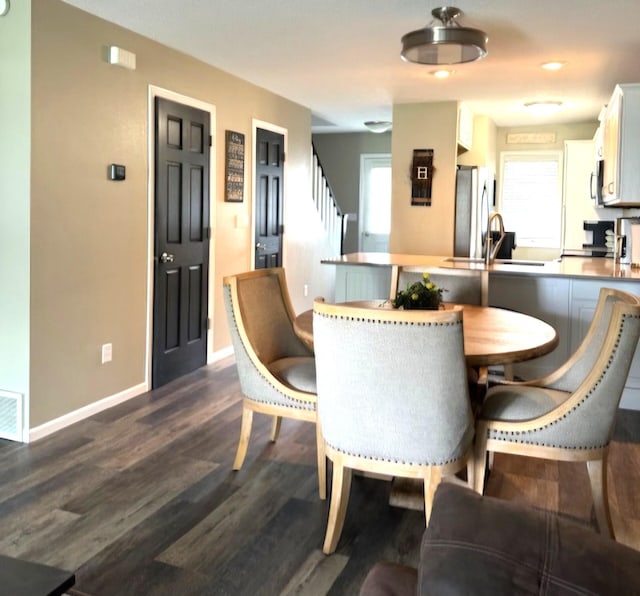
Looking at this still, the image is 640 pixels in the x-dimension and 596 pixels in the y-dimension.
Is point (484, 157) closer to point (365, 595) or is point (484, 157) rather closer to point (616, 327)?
point (616, 327)

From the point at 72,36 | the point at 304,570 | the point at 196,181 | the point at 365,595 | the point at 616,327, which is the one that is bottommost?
the point at 304,570

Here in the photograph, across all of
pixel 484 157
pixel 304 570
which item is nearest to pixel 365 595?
pixel 304 570

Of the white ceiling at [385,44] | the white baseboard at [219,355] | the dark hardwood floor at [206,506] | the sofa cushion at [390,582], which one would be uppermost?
the white ceiling at [385,44]

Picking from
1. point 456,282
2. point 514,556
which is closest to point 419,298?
point 456,282

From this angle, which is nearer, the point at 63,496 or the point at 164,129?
the point at 63,496

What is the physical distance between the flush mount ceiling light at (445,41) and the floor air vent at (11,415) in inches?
110

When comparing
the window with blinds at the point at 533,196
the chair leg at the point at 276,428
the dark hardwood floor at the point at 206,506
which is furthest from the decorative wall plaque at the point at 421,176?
the chair leg at the point at 276,428

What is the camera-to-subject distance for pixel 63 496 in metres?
2.79

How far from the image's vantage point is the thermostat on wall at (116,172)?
3.95 meters

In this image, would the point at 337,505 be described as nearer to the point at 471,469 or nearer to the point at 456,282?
the point at 471,469

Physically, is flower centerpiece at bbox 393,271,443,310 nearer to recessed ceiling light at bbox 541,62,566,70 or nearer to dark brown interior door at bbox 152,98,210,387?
dark brown interior door at bbox 152,98,210,387

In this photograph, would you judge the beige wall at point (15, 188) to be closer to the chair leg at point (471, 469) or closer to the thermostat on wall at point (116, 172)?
the thermostat on wall at point (116, 172)

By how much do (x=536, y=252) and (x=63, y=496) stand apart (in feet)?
22.0

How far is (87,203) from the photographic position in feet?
12.4
